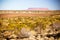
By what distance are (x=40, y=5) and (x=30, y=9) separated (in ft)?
0.75

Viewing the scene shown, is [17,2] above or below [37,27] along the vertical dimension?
above

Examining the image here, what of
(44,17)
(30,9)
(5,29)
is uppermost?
(30,9)

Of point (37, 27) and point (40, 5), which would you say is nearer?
point (37, 27)

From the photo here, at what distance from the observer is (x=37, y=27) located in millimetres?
2383

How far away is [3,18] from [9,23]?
16cm

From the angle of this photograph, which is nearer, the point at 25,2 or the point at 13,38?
the point at 13,38

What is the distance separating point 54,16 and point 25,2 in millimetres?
654

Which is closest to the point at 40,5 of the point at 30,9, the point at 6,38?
the point at 30,9

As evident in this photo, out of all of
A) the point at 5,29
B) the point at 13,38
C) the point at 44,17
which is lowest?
the point at 13,38

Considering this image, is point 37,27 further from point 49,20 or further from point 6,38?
point 6,38

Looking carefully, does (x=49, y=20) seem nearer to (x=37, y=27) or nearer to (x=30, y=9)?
(x=37, y=27)

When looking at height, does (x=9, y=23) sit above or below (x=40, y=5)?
below

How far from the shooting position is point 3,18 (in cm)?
242

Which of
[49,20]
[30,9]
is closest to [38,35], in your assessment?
[49,20]
